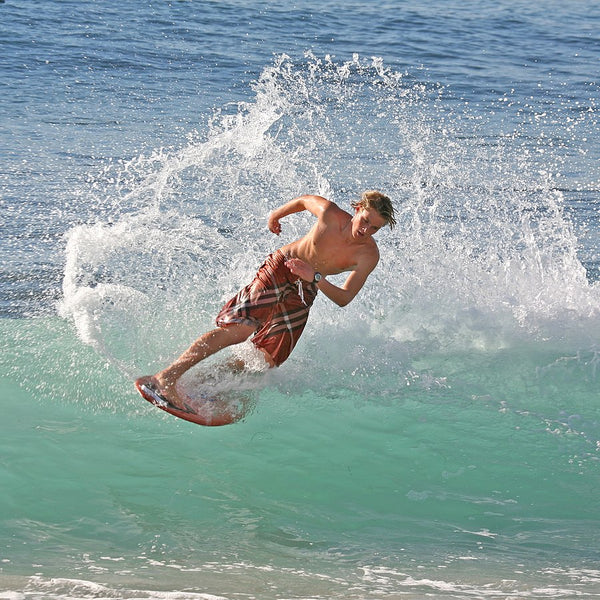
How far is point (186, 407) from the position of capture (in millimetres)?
6039

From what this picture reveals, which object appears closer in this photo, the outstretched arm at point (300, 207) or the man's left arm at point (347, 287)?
the man's left arm at point (347, 287)

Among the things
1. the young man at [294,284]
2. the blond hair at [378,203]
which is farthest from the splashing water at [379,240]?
the blond hair at [378,203]

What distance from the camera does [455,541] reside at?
512 centimetres

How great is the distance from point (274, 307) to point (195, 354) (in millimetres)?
635

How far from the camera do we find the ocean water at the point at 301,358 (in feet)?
16.1

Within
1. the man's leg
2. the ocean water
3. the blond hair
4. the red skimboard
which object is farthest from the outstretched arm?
the red skimboard

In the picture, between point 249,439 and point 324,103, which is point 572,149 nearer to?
point 324,103

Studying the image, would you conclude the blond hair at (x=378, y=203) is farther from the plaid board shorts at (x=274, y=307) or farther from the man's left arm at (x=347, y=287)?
the plaid board shorts at (x=274, y=307)

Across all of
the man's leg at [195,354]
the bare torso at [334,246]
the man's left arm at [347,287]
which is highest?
the bare torso at [334,246]

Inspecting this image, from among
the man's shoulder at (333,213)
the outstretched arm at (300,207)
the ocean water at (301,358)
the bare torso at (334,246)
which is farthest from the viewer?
the outstretched arm at (300,207)

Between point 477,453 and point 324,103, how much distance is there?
10.2 metres

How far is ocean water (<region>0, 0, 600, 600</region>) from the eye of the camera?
491 cm

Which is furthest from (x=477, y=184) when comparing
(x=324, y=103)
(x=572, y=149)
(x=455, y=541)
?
(x=455, y=541)

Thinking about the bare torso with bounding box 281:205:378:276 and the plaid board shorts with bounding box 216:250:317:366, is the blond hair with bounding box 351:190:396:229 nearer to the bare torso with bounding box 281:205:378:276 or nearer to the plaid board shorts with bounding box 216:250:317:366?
the bare torso with bounding box 281:205:378:276
